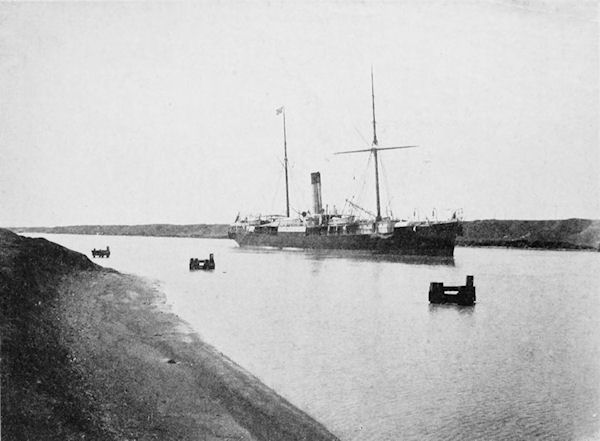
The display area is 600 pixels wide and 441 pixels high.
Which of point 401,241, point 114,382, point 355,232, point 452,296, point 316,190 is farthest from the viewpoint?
point 316,190

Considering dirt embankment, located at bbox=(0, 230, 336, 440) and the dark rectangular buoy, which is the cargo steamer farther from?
dirt embankment, located at bbox=(0, 230, 336, 440)

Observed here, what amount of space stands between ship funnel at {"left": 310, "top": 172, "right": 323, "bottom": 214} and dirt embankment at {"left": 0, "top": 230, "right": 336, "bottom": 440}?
46.7 meters

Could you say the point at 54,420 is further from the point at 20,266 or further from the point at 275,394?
the point at 20,266

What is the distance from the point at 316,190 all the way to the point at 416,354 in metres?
48.8

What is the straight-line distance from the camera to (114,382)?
722 cm

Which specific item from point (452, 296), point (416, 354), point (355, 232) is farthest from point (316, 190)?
point (416, 354)

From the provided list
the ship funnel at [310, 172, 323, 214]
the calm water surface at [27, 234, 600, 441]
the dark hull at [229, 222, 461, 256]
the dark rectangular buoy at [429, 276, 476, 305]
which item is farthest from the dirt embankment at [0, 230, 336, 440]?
the ship funnel at [310, 172, 323, 214]

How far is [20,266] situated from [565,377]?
487 inches

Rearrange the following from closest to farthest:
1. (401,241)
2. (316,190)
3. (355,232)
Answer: (401,241) < (355,232) < (316,190)

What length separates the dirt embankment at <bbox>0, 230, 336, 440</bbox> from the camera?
5152 mm

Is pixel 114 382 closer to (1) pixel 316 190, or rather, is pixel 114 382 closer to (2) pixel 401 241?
(2) pixel 401 241

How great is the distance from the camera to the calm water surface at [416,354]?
7.50 m

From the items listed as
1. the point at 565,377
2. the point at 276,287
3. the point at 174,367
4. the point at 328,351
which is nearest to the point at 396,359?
the point at 328,351

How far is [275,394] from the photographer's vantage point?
26.3 feet
